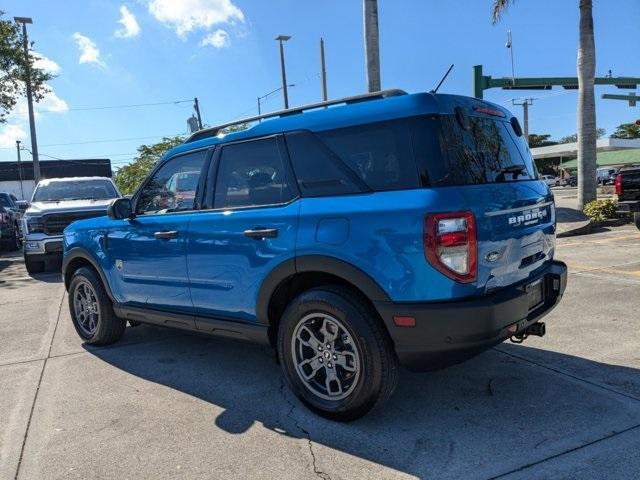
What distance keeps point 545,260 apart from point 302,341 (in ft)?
5.88

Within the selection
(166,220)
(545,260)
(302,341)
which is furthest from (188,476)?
(545,260)

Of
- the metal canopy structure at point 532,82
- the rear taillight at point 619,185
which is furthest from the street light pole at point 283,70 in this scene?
the rear taillight at point 619,185

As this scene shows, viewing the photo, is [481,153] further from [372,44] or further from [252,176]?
[372,44]

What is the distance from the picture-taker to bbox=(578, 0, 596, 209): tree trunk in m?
14.2

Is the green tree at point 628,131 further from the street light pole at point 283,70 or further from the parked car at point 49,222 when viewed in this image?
the parked car at point 49,222

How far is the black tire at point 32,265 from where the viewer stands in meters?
10.4

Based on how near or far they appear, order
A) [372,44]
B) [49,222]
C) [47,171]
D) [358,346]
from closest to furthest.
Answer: [358,346] → [49,222] → [372,44] → [47,171]

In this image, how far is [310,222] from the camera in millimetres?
3375

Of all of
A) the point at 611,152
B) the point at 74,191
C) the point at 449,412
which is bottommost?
the point at 449,412

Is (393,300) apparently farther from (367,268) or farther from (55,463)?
(55,463)

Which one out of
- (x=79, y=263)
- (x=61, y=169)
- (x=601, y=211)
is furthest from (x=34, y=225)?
(x=61, y=169)

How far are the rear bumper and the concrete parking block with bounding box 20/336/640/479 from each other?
0.52 metres

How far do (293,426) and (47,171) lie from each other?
220 feet

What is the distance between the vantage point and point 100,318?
527 centimetres
